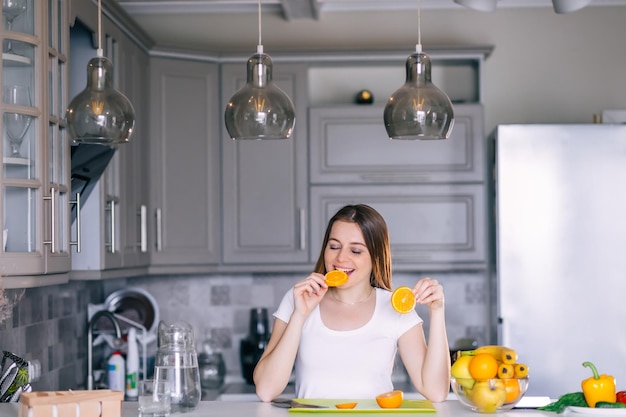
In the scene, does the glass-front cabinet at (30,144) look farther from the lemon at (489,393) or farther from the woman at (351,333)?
the lemon at (489,393)

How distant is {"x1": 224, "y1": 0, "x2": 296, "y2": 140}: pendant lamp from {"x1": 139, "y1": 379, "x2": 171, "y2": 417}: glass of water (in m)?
0.66

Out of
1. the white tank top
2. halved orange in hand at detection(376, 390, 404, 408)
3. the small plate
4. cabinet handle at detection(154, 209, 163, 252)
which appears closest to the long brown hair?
the white tank top

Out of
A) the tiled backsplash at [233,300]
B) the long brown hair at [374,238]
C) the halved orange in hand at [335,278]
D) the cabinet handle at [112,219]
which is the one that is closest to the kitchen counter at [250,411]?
the halved orange in hand at [335,278]

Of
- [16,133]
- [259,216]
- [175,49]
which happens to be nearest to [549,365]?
[259,216]

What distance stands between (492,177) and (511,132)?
1.59 feet

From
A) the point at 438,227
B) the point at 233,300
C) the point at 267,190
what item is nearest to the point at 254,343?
the point at 233,300

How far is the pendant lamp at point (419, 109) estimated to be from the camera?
95.7 inches

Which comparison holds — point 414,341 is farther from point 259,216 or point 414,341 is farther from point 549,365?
point 259,216

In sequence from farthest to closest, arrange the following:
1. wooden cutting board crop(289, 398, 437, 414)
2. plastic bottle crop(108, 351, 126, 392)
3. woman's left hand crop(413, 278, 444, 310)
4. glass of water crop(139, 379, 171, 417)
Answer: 1. plastic bottle crop(108, 351, 126, 392)
2. woman's left hand crop(413, 278, 444, 310)
3. wooden cutting board crop(289, 398, 437, 414)
4. glass of water crop(139, 379, 171, 417)

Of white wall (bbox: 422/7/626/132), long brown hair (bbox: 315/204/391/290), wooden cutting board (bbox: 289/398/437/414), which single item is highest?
white wall (bbox: 422/7/626/132)

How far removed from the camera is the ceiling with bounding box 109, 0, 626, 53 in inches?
196

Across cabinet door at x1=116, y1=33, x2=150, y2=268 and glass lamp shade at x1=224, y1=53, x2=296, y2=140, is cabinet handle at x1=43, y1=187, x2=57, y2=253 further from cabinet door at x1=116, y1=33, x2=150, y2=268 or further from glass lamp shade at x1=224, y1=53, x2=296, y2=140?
cabinet door at x1=116, y1=33, x2=150, y2=268

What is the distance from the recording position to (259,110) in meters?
2.42

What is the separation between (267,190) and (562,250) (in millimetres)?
1426
